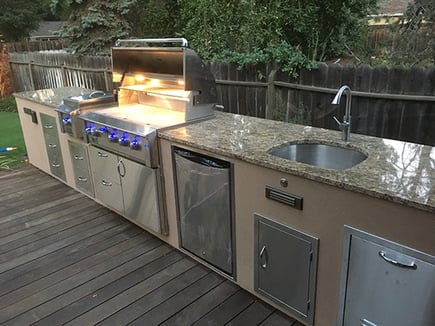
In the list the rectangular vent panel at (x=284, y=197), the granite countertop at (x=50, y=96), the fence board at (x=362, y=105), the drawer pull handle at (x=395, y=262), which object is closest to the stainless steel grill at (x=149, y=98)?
the granite countertop at (x=50, y=96)

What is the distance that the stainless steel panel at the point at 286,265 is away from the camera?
1.86 metres

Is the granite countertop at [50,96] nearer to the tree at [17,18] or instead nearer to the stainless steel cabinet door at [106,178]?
the stainless steel cabinet door at [106,178]

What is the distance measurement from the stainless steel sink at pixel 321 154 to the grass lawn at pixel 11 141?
12.9ft

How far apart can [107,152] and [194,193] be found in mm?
1018

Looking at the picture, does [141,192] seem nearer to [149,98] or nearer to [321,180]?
[149,98]

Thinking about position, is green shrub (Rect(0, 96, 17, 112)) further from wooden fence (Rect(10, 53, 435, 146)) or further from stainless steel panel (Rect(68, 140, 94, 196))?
wooden fence (Rect(10, 53, 435, 146))

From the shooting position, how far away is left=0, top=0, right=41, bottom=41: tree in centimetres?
1193

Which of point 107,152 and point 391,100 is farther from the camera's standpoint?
point 107,152

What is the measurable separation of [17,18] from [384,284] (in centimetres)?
1404

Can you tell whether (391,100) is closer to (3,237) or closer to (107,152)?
(107,152)

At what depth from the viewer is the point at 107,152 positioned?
9.91 ft

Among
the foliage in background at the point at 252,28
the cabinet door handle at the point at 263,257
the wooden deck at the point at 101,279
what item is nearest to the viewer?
the cabinet door handle at the point at 263,257

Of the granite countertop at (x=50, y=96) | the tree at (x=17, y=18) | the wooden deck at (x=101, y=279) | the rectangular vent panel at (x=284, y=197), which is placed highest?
the tree at (x=17, y=18)

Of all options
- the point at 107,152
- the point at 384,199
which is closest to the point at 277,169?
the point at 384,199
